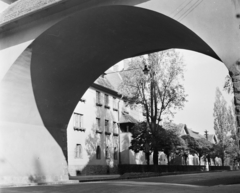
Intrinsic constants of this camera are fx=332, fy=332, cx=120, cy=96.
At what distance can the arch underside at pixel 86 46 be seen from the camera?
32.1 feet

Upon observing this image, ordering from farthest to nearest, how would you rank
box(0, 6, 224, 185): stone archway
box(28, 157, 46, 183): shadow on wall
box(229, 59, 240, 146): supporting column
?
box(28, 157, 46, 183): shadow on wall < box(0, 6, 224, 185): stone archway < box(229, 59, 240, 146): supporting column

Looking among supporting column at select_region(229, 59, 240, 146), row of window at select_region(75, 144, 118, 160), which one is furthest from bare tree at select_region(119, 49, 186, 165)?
supporting column at select_region(229, 59, 240, 146)

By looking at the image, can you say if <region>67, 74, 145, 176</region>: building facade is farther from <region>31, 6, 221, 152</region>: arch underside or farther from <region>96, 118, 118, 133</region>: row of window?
<region>31, 6, 221, 152</region>: arch underside

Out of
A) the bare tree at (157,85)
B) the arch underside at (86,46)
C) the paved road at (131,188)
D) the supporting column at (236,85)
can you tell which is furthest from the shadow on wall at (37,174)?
the bare tree at (157,85)

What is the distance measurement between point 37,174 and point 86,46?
5259 millimetres

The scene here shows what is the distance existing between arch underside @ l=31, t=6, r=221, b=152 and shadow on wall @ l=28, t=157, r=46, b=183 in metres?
1.47

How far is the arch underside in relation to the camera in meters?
9.78

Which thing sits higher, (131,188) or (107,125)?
(107,125)

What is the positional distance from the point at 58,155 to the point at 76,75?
346 centimetres

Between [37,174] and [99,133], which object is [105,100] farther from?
[37,174]

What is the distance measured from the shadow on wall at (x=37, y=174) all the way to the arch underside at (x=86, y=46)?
58.0 inches

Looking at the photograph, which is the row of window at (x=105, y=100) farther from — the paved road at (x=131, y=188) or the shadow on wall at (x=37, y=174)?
the paved road at (x=131, y=188)

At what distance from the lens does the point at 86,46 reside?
1209 cm

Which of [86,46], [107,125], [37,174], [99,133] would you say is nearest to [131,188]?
[37,174]
